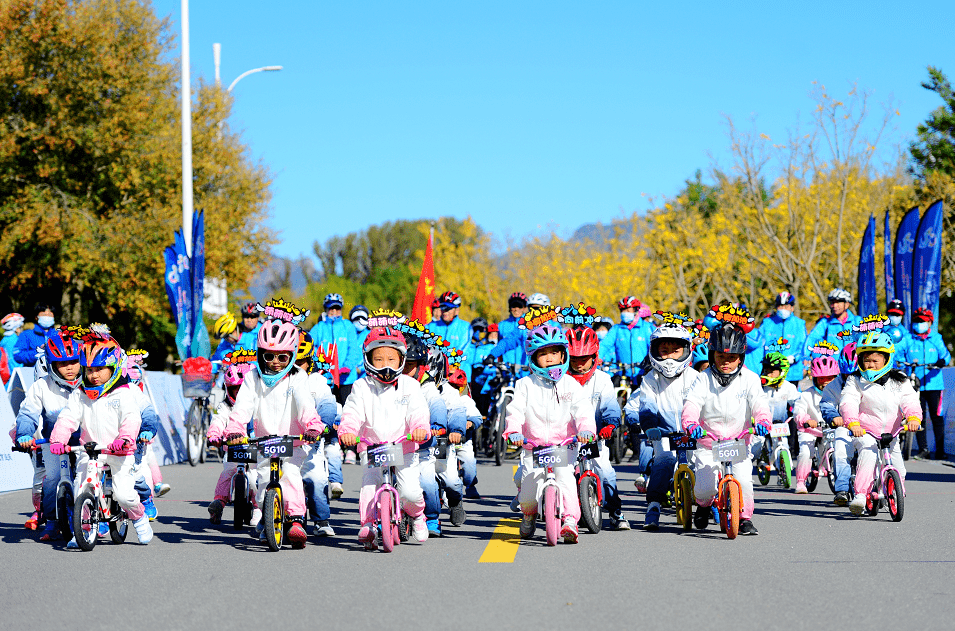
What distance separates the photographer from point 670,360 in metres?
11.0

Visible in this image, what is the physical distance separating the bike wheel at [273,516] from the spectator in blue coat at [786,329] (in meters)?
9.50

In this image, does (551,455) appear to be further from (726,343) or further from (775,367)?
(775,367)

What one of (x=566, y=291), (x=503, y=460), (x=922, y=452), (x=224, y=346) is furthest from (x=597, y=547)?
(x=566, y=291)

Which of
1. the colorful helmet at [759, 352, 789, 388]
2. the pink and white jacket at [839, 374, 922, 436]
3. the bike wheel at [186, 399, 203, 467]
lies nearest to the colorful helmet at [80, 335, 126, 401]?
the pink and white jacket at [839, 374, 922, 436]

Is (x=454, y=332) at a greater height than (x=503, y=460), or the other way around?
(x=454, y=332)

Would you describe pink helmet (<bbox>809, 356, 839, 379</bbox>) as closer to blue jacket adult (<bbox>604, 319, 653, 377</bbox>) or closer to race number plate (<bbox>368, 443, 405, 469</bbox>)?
blue jacket adult (<bbox>604, 319, 653, 377</bbox>)

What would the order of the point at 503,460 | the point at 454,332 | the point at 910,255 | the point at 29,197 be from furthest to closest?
1. the point at 29,197
2. the point at 910,255
3. the point at 503,460
4. the point at 454,332

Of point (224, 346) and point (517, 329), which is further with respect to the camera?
point (517, 329)

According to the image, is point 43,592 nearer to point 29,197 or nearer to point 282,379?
point 282,379

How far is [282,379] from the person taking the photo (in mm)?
9984

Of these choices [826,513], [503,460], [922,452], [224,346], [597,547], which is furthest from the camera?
[922,452]

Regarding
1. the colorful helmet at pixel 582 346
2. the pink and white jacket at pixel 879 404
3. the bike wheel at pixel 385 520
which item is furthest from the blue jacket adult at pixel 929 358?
the bike wheel at pixel 385 520

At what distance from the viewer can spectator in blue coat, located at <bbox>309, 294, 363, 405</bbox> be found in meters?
16.9

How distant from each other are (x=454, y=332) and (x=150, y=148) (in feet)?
72.7
